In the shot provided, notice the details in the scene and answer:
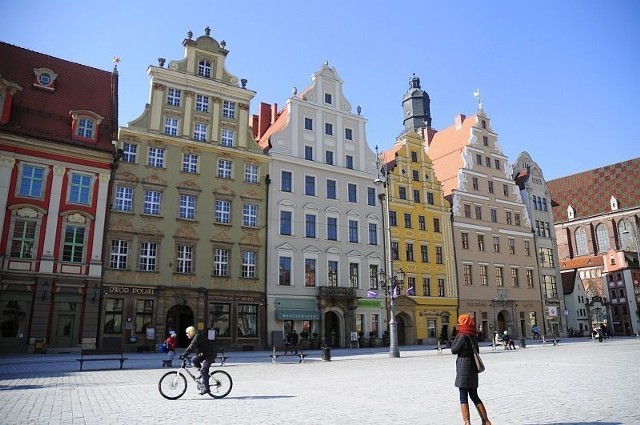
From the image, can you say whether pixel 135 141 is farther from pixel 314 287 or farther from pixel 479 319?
pixel 479 319

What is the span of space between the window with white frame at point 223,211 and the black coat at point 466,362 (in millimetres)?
28154

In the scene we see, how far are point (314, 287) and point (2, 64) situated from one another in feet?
84.9

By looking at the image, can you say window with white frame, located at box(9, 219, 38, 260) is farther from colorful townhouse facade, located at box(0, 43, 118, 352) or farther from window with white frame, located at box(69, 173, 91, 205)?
window with white frame, located at box(69, 173, 91, 205)

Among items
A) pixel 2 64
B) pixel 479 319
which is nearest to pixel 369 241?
pixel 479 319

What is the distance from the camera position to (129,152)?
3206 cm

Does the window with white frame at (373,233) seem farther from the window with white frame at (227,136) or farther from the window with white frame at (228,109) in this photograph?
the window with white frame at (228,109)

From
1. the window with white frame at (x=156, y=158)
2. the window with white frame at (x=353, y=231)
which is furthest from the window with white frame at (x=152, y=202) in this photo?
the window with white frame at (x=353, y=231)

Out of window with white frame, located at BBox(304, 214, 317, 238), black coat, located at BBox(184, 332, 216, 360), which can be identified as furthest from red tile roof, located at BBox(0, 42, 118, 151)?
black coat, located at BBox(184, 332, 216, 360)

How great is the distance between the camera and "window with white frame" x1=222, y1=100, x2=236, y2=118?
3652 cm

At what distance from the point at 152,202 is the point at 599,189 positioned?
81.7 m

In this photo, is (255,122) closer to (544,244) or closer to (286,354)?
(286,354)

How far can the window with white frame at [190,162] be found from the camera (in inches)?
1337

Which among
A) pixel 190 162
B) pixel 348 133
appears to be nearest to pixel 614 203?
pixel 348 133

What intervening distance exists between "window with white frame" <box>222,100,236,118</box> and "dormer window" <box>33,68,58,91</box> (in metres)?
11.3
